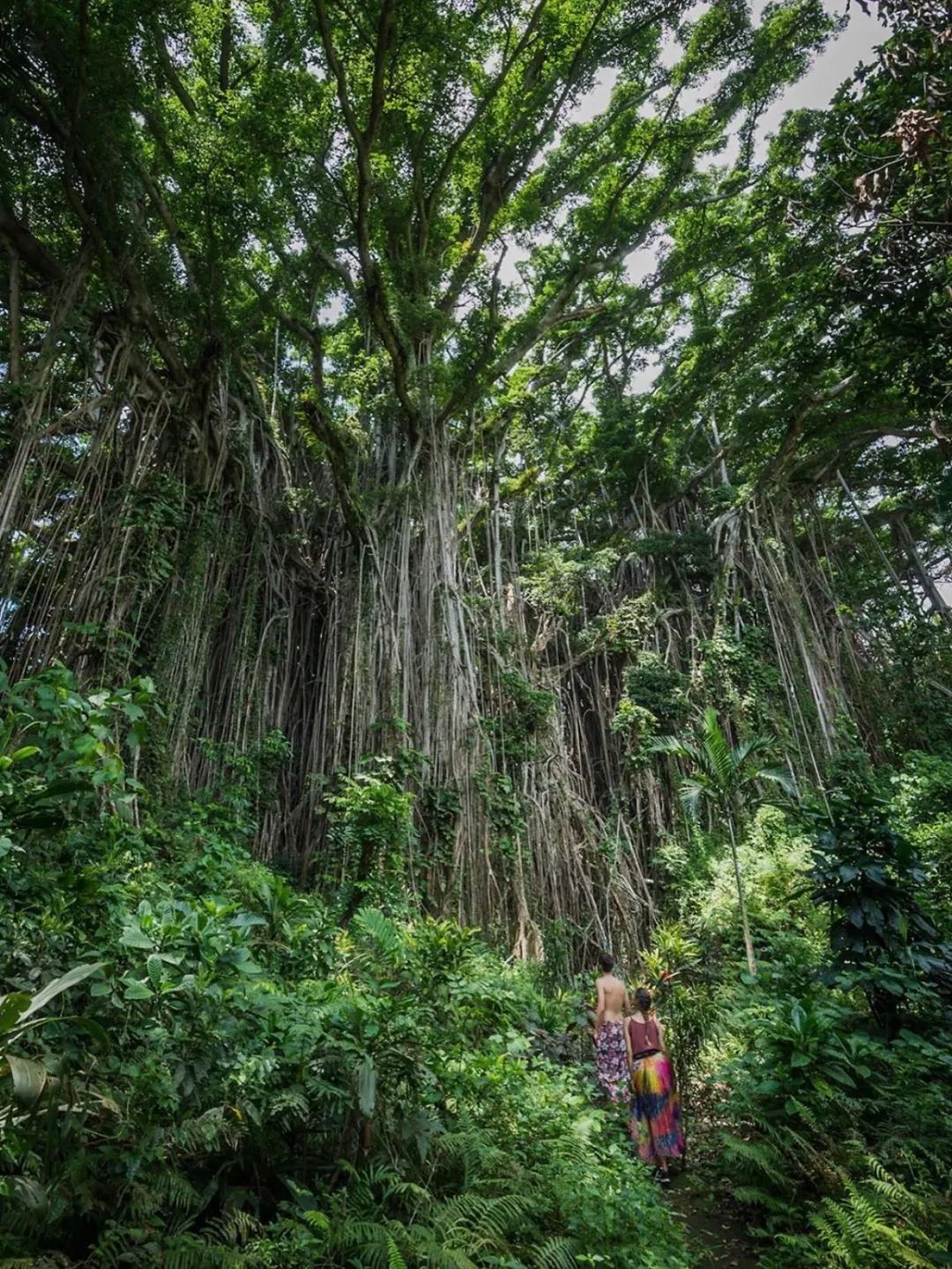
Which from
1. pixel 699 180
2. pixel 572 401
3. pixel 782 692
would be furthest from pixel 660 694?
pixel 699 180

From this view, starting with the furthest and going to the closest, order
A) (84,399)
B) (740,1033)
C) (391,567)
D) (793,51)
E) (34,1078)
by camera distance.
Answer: (793,51)
(391,567)
(84,399)
(740,1033)
(34,1078)

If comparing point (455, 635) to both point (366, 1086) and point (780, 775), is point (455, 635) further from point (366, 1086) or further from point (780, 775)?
point (366, 1086)

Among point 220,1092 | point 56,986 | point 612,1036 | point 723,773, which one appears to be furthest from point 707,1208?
point 723,773

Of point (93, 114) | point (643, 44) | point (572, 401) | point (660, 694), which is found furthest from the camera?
point (572, 401)

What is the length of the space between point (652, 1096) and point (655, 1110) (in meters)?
0.06

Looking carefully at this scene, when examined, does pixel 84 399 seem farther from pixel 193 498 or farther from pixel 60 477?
pixel 193 498

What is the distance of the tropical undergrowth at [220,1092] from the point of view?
1446 mm

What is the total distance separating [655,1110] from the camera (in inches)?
132

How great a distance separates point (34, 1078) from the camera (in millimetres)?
1239

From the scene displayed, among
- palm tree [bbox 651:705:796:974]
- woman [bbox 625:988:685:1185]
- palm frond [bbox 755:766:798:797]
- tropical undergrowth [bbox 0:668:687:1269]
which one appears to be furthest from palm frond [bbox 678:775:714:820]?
tropical undergrowth [bbox 0:668:687:1269]

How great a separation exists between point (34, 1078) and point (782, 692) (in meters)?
7.95

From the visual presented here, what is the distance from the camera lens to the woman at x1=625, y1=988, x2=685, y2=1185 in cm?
328

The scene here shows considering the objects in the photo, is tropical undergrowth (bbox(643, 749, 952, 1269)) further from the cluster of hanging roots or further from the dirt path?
the cluster of hanging roots

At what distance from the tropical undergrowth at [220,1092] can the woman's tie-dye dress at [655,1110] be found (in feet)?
2.99
